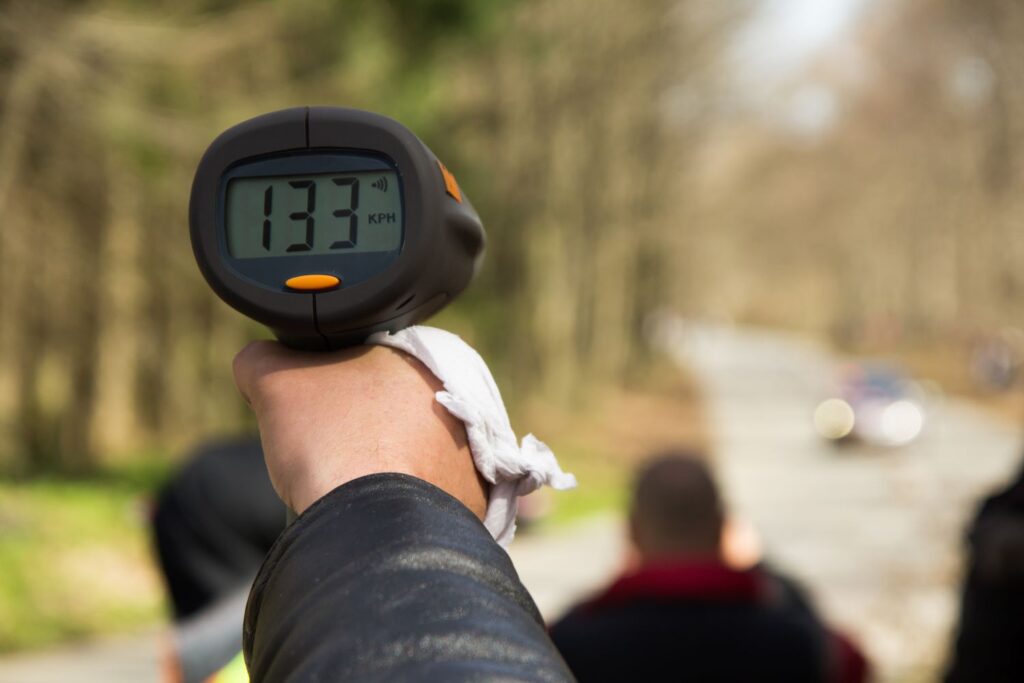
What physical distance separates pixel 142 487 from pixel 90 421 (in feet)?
9.47

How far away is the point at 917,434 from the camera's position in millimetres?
27594

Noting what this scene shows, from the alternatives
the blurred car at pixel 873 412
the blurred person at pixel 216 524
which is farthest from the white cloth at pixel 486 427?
the blurred car at pixel 873 412

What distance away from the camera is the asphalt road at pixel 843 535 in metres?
10.1

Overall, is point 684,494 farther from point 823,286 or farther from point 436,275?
point 823,286

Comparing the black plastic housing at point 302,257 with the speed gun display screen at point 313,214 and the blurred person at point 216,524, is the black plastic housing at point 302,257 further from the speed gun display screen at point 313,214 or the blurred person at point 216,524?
the blurred person at point 216,524

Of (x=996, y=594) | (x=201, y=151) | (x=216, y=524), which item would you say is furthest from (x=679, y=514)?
(x=201, y=151)

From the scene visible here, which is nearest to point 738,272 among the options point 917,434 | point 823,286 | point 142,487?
point 823,286

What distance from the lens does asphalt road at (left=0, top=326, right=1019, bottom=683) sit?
10.1m

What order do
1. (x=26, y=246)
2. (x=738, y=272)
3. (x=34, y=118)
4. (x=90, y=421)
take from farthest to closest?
(x=738, y=272) < (x=90, y=421) < (x=26, y=246) < (x=34, y=118)

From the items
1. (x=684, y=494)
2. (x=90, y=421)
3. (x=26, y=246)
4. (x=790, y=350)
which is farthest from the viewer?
(x=790, y=350)

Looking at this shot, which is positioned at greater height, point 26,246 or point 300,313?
point 300,313

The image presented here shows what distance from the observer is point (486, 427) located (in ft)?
3.89

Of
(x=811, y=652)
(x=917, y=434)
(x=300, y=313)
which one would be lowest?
(x=917, y=434)

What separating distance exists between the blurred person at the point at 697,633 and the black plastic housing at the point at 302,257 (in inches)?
90.1
